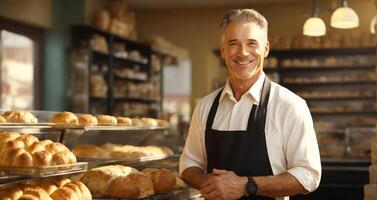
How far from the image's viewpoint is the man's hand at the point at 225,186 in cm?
207

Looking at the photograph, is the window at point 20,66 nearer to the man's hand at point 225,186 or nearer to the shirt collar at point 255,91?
the shirt collar at point 255,91

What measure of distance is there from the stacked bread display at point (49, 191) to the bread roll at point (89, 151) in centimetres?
84

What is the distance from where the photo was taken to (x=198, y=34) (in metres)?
10.7

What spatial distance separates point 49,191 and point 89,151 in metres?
1.08

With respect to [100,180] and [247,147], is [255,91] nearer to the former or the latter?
[247,147]

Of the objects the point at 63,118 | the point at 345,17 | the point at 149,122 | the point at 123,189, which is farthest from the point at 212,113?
the point at 345,17

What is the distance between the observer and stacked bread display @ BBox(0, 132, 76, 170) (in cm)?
237

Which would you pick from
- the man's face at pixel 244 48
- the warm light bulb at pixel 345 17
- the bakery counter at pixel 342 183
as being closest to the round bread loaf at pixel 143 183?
the man's face at pixel 244 48

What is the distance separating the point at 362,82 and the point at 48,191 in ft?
26.1

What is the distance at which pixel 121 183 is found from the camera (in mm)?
2674

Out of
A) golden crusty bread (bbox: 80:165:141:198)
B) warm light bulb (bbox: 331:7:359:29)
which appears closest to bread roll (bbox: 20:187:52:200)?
golden crusty bread (bbox: 80:165:141:198)

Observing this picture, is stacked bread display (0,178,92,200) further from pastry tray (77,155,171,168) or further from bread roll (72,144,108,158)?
bread roll (72,144,108,158)

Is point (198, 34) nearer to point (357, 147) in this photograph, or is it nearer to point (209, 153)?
point (357, 147)

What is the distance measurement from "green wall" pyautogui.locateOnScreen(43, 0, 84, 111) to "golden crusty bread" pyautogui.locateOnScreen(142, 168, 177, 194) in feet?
15.5
